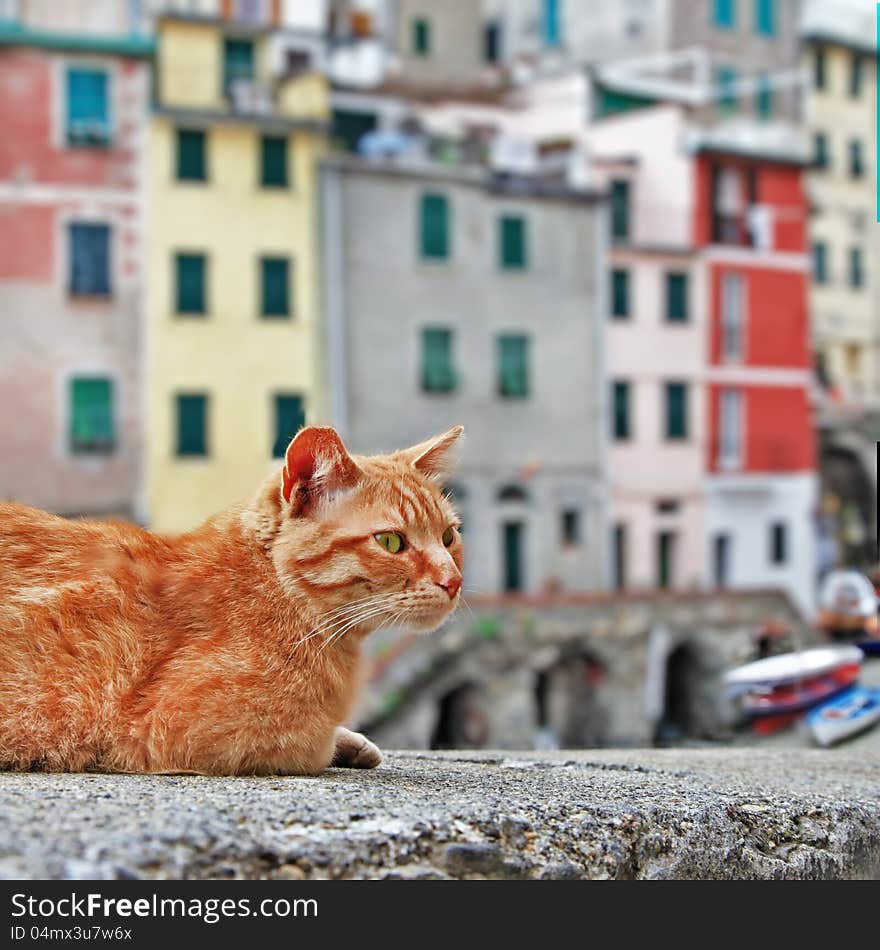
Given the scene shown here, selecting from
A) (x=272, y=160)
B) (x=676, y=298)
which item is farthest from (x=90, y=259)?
(x=676, y=298)

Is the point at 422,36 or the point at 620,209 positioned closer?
the point at 620,209

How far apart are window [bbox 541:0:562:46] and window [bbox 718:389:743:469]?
34.7 ft

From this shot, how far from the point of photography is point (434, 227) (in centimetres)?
2900

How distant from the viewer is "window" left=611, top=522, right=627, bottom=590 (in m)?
31.8

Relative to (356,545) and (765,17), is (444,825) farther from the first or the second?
(765,17)

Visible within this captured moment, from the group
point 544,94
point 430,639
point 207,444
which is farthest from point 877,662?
point 544,94

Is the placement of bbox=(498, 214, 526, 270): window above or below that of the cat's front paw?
above

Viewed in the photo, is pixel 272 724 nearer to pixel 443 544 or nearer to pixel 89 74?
pixel 443 544

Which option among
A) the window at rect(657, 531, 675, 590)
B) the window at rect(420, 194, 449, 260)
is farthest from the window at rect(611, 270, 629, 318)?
the window at rect(657, 531, 675, 590)

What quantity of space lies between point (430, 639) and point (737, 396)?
43.9ft

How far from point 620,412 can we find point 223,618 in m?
29.0

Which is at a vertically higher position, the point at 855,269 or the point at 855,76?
the point at 855,76

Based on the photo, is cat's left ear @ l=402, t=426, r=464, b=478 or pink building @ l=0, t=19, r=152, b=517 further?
pink building @ l=0, t=19, r=152, b=517

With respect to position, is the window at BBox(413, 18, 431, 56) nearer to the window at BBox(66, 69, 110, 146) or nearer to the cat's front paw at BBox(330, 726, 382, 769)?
the window at BBox(66, 69, 110, 146)
